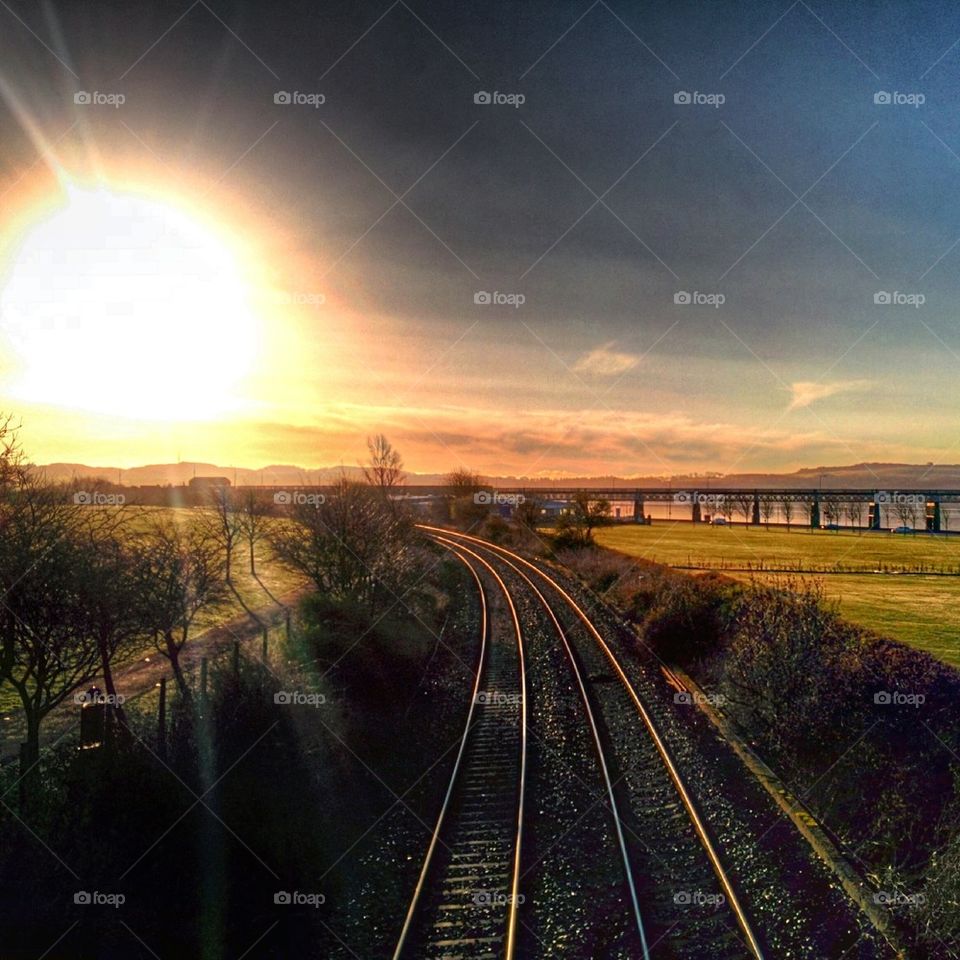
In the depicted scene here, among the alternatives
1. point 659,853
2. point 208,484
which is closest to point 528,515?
point 208,484

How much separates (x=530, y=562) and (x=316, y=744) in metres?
33.7

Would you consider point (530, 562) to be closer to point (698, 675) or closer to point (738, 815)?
point (698, 675)

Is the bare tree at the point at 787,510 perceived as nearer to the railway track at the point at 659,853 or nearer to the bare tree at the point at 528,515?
the bare tree at the point at 528,515

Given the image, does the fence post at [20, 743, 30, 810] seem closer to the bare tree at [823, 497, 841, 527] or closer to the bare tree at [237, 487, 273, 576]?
the bare tree at [237, 487, 273, 576]

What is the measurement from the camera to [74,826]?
9.28 meters

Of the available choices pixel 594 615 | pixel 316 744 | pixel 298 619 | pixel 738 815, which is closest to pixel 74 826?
pixel 316 744

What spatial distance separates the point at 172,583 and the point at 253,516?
2901cm

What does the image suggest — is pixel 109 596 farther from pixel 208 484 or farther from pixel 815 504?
pixel 815 504

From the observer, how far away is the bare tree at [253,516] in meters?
38.9

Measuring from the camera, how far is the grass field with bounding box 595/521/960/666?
19.7 metres

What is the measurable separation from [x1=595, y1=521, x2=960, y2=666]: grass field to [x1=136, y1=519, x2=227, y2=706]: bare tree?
13.9 meters

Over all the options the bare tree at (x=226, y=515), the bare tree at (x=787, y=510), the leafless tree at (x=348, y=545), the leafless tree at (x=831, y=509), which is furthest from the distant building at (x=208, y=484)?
the leafless tree at (x=831, y=509)

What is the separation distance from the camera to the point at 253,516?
1624 inches

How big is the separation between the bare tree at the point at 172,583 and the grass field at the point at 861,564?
1391cm
